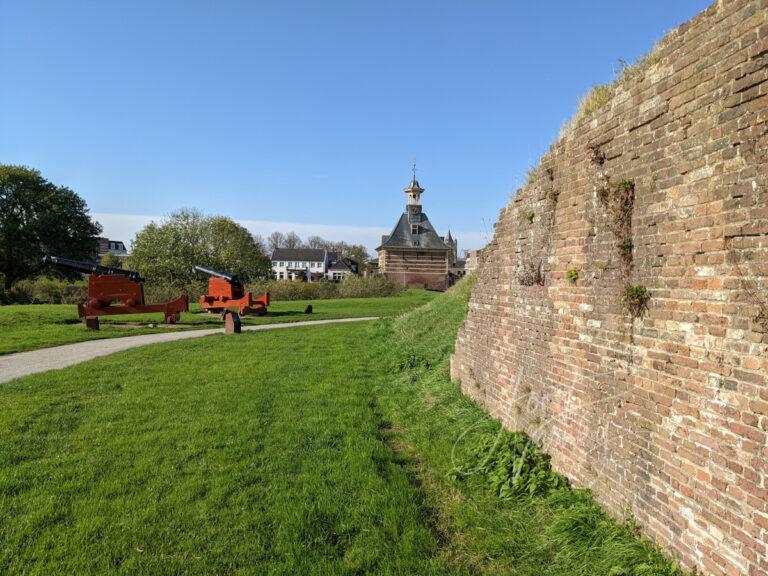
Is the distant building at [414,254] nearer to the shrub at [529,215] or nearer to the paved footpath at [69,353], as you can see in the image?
the paved footpath at [69,353]

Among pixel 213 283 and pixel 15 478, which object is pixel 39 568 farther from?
pixel 213 283

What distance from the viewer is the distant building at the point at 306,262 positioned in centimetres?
10219

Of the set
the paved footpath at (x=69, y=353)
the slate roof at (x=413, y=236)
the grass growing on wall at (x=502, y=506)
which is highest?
the slate roof at (x=413, y=236)

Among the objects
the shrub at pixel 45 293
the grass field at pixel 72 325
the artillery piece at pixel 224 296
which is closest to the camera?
the grass field at pixel 72 325

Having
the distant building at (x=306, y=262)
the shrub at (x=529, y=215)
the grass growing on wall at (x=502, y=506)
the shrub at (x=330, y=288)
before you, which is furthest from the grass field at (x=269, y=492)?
the distant building at (x=306, y=262)

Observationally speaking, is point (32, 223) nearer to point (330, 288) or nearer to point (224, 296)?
point (330, 288)

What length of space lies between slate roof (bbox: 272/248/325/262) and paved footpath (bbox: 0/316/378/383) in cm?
8902

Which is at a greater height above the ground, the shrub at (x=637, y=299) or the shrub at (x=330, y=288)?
the shrub at (x=637, y=299)

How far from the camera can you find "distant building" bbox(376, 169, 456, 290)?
176 feet

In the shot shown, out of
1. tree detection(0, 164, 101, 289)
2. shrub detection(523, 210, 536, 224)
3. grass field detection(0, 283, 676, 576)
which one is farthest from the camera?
tree detection(0, 164, 101, 289)

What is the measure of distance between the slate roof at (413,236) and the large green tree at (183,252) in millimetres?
15559

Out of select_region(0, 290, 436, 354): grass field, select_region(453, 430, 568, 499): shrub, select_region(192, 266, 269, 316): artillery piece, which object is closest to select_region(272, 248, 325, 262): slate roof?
select_region(0, 290, 436, 354): grass field

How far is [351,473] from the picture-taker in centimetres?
509

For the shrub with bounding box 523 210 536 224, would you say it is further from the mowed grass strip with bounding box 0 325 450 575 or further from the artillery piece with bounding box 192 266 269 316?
the artillery piece with bounding box 192 266 269 316
